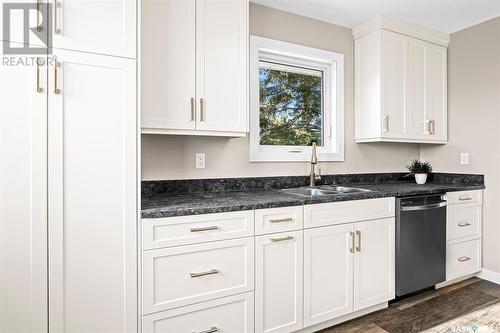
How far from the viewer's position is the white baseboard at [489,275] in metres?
2.94

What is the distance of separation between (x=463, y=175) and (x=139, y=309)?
3.21 m

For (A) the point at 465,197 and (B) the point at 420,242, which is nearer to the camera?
(B) the point at 420,242

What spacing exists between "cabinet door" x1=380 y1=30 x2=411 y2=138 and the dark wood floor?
1.44 m

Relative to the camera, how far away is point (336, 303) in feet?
7.15

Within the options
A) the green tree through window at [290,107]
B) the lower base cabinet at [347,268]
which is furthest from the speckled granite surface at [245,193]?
the green tree through window at [290,107]

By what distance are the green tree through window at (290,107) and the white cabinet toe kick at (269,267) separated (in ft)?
3.06

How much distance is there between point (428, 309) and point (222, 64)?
7.91 ft

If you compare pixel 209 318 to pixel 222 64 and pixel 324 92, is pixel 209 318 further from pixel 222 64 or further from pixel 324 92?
pixel 324 92

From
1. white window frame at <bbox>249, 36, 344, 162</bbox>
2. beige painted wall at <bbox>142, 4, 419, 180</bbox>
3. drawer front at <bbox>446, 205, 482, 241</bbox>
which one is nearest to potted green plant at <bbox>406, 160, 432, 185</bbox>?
beige painted wall at <bbox>142, 4, 419, 180</bbox>

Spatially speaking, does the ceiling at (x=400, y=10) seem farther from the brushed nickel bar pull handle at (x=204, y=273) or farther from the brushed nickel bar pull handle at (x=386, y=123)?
the brushed nickel bar pull handle at (x=204, y=273)

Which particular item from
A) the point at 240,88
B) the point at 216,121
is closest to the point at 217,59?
the point at 240,88

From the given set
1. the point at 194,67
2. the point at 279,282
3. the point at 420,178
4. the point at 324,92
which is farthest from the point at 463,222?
the point at 194,67

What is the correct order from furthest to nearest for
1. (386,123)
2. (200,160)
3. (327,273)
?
(386,123)
(200,160)
(327,273)

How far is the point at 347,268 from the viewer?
2219 millimetres
